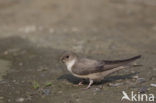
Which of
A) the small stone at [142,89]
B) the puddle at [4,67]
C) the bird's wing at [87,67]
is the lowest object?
the small stone at [142,89]

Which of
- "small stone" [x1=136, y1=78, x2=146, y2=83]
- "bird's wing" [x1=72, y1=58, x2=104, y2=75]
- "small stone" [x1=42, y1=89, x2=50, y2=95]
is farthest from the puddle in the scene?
"small stone" [x1=136, y1=78, x2=146, y2=83]

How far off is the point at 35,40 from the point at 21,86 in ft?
15.4

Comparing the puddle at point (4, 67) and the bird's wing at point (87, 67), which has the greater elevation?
the puddle at point (4, 67)

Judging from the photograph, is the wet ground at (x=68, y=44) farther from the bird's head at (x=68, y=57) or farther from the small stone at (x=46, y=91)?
the bird's head at (x=68, y=57)

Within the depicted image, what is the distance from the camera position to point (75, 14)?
49.3ft

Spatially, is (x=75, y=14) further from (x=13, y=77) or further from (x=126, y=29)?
(x=13, y=77)

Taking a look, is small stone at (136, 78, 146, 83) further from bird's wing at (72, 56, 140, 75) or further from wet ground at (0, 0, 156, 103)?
bird's wing at (72, 56, 140, 75)

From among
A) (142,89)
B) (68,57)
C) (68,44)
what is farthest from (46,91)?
(68,44)

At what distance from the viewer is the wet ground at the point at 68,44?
768cm

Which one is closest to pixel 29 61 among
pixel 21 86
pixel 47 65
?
pixel 47 65

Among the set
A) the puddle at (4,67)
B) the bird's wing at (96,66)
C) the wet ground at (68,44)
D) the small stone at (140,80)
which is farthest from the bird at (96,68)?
the puddle at (4,67)

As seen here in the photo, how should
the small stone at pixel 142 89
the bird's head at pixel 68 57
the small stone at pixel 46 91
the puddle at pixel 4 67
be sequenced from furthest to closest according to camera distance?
1. the puddle at pixel 4 67
2. the bird's head at pixel 68 57
3. the small stone at pixel 46 91
4. the small stone at pixel 142 89

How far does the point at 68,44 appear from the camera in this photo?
12.0 meters

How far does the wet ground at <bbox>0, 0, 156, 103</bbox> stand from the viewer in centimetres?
768
